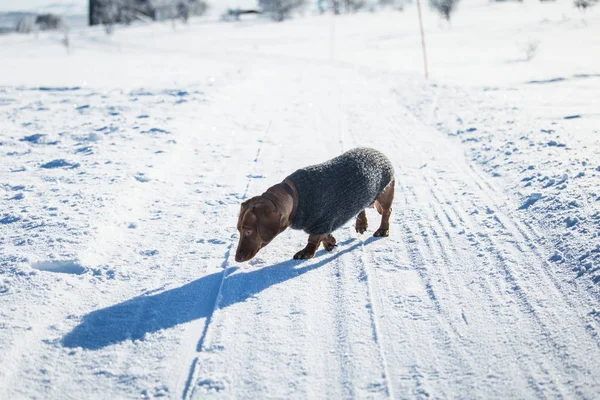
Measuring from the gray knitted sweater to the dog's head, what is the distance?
9.4 inches

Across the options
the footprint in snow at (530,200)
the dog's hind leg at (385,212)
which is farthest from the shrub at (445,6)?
the dog's hind leg at (385,212)

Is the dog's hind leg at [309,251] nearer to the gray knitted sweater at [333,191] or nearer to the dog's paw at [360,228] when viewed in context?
the gray knitted sweater at [333,191]

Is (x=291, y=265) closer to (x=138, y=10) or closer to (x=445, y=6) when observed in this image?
(x=445, y=6)

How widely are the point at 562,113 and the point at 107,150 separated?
292 inches

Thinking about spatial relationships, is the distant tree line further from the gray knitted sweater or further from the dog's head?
the dog's head

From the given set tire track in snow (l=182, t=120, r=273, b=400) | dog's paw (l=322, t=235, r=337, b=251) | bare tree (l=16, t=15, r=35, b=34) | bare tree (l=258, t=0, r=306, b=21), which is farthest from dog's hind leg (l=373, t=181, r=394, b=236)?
bare tree (l=16, t=15, r=35, b=34)

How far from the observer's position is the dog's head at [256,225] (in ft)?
11.8

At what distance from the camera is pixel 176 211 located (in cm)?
506

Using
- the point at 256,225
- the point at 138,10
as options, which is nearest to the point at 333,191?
the point at 256,225

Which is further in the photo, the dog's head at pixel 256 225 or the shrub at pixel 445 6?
the shrub at pixel 445 6

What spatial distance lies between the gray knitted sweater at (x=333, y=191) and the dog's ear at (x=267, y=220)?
211 mm

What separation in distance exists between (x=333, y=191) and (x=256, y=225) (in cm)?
63

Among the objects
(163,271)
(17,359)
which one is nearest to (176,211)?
(163,271)

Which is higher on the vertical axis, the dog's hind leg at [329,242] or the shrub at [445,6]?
the shrub at [445,6]
